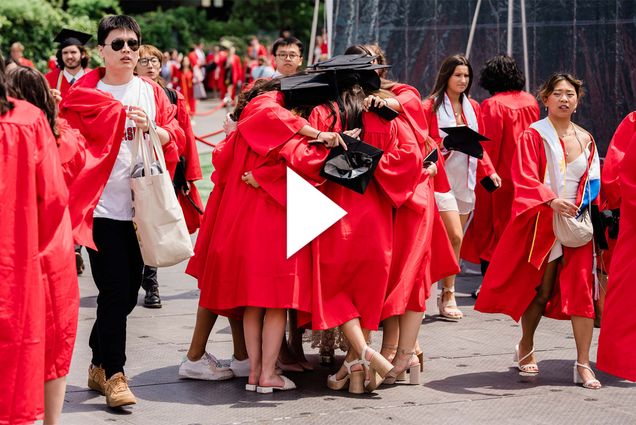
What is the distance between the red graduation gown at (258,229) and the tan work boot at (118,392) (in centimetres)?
72

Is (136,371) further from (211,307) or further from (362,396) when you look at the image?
(362,396)

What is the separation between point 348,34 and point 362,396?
6.81 m

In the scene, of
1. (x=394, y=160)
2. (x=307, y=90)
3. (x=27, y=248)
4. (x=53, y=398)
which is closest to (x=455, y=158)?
(x=394, y=160)

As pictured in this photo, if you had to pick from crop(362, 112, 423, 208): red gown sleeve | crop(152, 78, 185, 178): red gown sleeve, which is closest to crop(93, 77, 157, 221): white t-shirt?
crop(152, 78, 185, 178): red gown sleeve

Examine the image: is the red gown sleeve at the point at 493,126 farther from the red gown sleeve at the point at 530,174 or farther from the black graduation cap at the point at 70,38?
the black graduation cap at the point at 70,38

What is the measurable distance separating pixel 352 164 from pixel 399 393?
1347 millimetres

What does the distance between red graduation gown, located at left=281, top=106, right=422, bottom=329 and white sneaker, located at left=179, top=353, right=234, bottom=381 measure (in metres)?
0.85

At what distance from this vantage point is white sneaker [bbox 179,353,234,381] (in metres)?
6.86

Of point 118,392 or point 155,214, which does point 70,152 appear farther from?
point 118,392

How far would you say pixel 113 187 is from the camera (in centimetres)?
626

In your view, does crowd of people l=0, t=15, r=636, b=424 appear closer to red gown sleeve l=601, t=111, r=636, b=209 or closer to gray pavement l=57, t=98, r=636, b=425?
red gown sleeve l=601, t=111, r=636, b=209

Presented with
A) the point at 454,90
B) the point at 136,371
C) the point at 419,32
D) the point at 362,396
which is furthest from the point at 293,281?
the point at 419,32

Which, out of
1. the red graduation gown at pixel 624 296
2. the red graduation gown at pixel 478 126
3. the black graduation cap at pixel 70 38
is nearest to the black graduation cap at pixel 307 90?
the red graduation gown at pixel 624 296

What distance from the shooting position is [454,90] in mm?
9031
